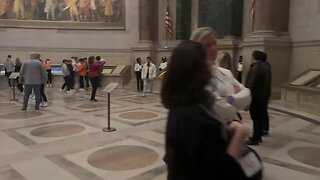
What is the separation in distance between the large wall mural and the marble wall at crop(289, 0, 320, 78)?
10277mm

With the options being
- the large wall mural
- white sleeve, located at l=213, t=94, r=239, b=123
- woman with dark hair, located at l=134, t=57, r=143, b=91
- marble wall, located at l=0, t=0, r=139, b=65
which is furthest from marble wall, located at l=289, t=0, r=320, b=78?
the large wall mural

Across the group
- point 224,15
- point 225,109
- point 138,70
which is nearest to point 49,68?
point 138,70

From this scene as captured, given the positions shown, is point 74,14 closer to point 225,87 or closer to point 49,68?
point 49,68

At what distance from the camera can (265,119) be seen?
6.02 m

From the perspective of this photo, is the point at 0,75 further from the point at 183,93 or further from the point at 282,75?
the point at 183,93

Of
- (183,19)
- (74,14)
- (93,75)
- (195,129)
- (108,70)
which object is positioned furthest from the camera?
(74,14)

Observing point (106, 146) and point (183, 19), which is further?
point (183, 19)

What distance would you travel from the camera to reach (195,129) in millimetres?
1255

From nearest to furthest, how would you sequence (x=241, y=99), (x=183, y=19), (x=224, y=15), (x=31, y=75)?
(x=241, y=99), (x=31, y=75), (x=224, y=15), (x=183, y=19)

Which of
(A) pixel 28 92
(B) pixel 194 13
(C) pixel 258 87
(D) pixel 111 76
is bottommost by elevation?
(D) pixel 111 76

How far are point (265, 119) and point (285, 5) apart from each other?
7.00 metres

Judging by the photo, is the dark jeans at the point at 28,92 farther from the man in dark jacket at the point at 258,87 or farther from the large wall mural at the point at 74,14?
the large wall mural at the point at 74,14

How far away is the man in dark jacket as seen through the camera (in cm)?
530

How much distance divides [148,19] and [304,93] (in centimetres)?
1069
